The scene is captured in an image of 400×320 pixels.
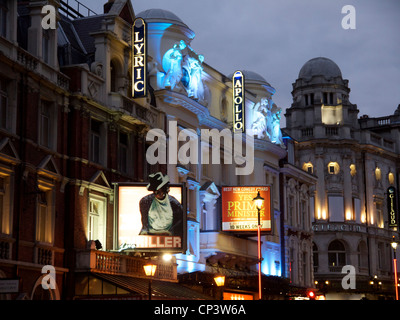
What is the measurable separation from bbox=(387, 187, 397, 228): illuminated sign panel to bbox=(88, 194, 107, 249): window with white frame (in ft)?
178

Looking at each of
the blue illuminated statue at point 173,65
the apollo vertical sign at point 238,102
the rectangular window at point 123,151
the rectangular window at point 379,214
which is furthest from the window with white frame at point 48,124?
the rectangular window at point 379,214

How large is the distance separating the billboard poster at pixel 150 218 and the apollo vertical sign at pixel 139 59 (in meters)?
3.99

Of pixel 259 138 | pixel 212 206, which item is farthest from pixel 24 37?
pixel 259 138

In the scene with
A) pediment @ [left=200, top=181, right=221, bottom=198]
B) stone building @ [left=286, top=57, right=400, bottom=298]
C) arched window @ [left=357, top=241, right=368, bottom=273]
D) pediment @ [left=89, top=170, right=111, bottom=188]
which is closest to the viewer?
pediment @ [left=89, top=170, right=111, bottom=188]

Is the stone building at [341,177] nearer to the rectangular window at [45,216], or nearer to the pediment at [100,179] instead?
the pediment at [100,179]

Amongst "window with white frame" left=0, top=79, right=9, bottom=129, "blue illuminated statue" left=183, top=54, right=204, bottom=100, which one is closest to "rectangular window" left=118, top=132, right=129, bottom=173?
"blue illuminated statue" left=183, top=54, right=204, bottom=100

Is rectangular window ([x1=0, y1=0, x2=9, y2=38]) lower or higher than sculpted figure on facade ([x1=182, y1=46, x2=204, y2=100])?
lower

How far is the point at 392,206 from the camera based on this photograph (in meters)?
85.2

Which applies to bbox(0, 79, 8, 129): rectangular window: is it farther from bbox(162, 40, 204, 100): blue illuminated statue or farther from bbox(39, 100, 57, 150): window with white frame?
bbox(162, 40, 204, 100): blue illuminated statue

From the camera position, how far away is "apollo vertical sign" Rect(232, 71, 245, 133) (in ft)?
163

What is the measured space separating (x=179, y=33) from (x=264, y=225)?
1277cm

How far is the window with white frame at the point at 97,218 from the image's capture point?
114 ft

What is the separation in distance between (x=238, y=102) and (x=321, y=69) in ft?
129

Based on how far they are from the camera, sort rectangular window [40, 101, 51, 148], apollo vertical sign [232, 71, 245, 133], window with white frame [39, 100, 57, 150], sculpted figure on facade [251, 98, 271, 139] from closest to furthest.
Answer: rectangular window [40, 101, 51, 148]
window with white frame [39, 100, 57, 150]
apollo vertical sign [232, 71, 245, 133]
sculpted figure on facade [251, 98, 271, 139]
